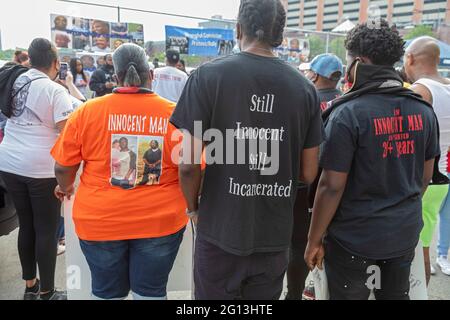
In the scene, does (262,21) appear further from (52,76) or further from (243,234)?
(52,76)

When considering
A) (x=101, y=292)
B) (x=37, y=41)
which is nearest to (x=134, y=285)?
(x=101, y=292)

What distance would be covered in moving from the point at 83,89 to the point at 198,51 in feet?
9.72

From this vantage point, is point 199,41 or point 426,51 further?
point 199,41

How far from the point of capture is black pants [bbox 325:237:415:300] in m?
1.83

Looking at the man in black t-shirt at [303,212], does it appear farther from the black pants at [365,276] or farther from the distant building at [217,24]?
the distant building at [217,24]

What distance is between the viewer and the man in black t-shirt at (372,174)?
5.60 ft

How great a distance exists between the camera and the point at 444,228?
11.4 feet

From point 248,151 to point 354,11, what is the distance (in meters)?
92.1

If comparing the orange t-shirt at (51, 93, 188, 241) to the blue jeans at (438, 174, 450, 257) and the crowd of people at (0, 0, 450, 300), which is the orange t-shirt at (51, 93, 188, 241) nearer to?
the crowd of people at (0, 0, 450, 300)

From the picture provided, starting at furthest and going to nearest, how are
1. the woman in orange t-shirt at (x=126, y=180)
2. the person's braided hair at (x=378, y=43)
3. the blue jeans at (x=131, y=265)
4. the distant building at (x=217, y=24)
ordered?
the distant building at (x=217, y=24), the blue jeans at (x=131, y=265), the woman in orange t-shirt at (x=126, y=180), the person's braided hair at (x=378, y=43)

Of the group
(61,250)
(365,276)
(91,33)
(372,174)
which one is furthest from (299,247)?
(91,33)

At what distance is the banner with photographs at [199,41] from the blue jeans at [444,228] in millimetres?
5738

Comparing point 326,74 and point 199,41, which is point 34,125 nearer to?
point 326,74

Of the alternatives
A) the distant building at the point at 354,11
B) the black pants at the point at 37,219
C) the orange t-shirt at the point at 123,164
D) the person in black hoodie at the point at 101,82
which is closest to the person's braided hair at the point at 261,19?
the orange t-shirt at the point at 123,164
